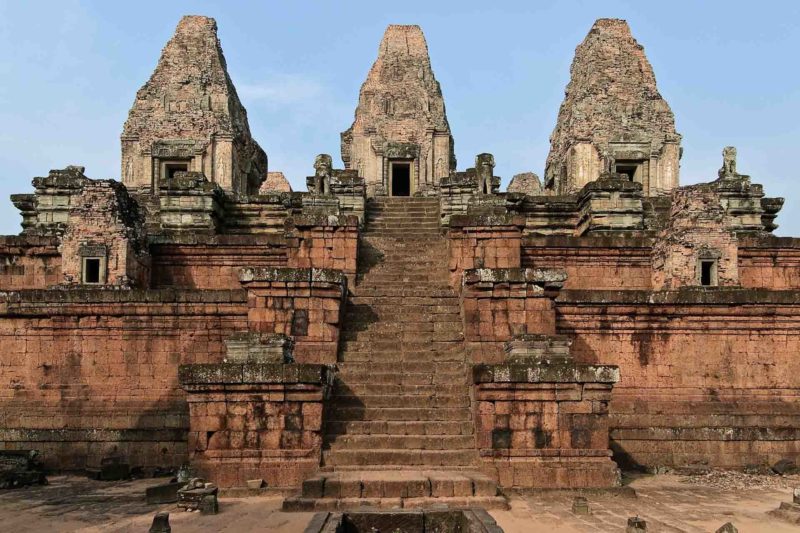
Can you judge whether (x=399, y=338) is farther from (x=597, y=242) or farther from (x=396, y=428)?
(x=597, y=242)

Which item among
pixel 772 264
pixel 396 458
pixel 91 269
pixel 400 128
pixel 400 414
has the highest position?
pixel 400 128

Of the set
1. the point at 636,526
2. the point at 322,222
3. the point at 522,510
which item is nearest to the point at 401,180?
the point at 322,222

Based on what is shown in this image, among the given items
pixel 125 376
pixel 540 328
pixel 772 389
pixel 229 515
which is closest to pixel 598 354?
pixel 540 328

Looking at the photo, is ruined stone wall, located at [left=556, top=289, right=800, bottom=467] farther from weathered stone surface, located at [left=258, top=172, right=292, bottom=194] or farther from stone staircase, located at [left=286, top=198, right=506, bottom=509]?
weathered stone surface, located at [left=258, top=172, right=292, bottom=194]

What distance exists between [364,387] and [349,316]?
1.83 meters

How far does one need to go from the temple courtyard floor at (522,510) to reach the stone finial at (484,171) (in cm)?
972

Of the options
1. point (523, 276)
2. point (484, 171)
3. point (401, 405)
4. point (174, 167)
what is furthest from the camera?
point (174, 167)

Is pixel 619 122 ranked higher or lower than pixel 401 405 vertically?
higher

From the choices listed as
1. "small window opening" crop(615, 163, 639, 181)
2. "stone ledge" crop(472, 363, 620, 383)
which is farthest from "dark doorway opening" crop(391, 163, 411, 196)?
"stone ledge" crop(472, 363, 620, 383)

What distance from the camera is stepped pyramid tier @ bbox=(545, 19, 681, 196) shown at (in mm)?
27170

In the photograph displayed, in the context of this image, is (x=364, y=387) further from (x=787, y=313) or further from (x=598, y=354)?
(x=787, y=313)

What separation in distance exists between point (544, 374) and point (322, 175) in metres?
9.78

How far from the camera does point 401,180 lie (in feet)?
104

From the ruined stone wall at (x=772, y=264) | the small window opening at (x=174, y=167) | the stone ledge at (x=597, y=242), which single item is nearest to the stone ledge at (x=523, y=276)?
the stone ledge at (x=597, y=242)
